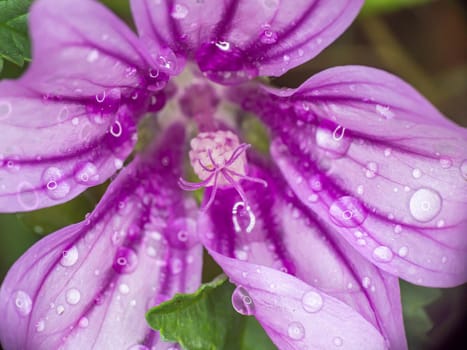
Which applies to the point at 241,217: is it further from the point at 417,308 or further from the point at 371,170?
the point at 417,308

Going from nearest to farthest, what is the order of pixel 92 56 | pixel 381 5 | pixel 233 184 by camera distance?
1. pixel 92 56
2. pixel 233 184
3. pixel 381 5

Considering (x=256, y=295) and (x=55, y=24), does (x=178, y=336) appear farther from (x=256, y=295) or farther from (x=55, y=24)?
(x=55, y=24)

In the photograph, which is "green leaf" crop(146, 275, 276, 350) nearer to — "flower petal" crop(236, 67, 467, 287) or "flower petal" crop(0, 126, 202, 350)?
"flower petal" crop(0, 126, 202, 350)

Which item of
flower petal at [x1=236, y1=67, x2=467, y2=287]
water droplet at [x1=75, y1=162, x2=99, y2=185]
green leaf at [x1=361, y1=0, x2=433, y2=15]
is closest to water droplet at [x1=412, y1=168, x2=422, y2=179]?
flower petal at [x1=236, y1=67, x2=467, y2=287]

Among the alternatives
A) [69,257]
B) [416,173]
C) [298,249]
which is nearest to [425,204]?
[416,173]

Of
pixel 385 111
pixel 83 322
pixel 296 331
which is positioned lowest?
pixel 83 322

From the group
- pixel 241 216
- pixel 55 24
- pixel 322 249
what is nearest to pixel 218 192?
pixel 241 216

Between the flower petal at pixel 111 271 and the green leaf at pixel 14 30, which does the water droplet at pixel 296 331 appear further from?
the green leaf at pixel 14 30

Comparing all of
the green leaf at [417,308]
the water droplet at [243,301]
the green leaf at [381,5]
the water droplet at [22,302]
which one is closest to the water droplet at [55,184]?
the water droplet at [22,302]
